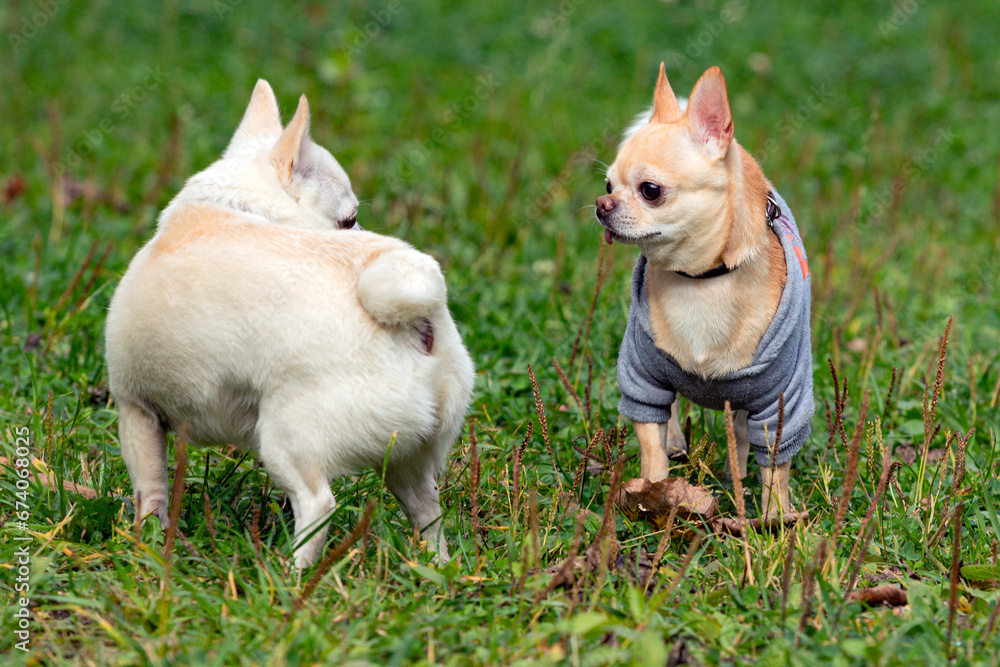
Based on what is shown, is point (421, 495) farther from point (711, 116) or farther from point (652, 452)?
point (711, 116)

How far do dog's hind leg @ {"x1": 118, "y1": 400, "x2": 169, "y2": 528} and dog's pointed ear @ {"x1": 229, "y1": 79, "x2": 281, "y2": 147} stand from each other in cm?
88

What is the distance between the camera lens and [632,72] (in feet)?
27.1

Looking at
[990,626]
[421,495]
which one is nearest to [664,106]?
[421,495]

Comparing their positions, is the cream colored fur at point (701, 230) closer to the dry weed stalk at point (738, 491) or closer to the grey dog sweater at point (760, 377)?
the grey dog sweater at point (760, 377)

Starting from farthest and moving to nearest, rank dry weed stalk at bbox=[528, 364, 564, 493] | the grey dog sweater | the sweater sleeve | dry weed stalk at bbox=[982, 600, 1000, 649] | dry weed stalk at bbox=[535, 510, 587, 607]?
the sweater sleeve
the grey dog sweater
dry weed stalk at bbox=[528, 364, 564, 493]
dry weed stalk at bbox=[535, 510, 587, 607]
dry weed stalk at bbox=[982, 600, 1000, 649]

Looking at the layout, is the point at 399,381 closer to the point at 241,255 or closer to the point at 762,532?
the point at 241,255

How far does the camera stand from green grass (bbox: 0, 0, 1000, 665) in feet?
7.69

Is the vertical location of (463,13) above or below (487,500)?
above

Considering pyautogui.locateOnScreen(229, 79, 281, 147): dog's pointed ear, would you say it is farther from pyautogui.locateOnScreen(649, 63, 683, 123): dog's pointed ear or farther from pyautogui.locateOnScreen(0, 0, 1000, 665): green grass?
pyautogui.locateOnScreen(649, 63, 683, 123): dog's pointed ear

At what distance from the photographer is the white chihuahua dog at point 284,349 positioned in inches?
94.0

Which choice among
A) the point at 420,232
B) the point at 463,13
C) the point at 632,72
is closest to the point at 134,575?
the point at 420,232

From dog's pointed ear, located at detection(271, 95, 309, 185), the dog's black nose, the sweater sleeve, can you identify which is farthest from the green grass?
dog's pointed ear, located at detection(271, 95, 309, 185)

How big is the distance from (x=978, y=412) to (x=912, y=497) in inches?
35.3

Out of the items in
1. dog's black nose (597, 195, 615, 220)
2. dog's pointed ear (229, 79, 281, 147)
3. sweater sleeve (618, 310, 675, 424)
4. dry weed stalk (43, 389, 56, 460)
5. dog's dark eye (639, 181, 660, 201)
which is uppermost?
dog's pointed ear (229, 79, 281, 147)
